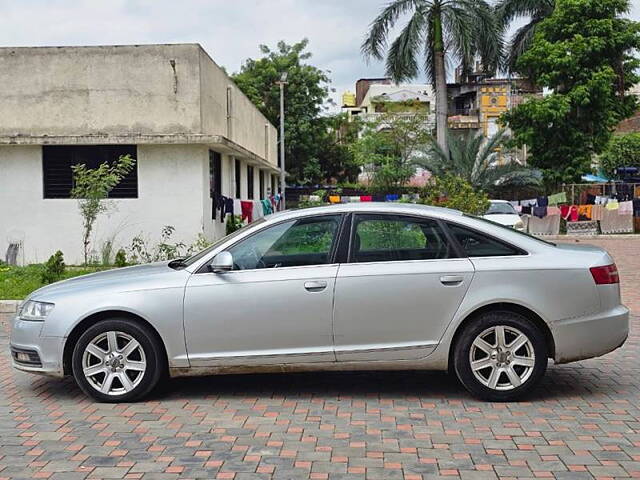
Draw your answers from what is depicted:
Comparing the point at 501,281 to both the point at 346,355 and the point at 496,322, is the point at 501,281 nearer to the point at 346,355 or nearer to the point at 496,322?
the point at 496,322

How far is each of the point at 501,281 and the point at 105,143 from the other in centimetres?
1358

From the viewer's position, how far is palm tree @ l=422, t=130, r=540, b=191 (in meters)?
35.1

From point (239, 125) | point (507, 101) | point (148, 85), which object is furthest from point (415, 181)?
point (148, 85)

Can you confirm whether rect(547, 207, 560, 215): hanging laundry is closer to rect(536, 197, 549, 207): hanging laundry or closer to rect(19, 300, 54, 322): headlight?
rect(536, 197, 549, 207): hanging laundry

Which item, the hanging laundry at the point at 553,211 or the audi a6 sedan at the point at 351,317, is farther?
the hanging laundry at the point at 553,211

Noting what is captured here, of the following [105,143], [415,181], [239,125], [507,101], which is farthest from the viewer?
[507,101]

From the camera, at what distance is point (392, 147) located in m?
47.7

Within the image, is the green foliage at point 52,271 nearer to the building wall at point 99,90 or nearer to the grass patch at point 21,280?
the grass patch at point 21,280

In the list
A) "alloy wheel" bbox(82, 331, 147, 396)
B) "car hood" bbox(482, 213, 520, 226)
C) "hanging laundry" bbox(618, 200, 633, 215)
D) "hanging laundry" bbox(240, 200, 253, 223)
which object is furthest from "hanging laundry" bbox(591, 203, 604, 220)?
"alloy wheel" bbox(82, 331, 147, 396)

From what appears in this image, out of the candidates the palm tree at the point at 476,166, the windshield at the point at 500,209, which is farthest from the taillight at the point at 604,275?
the palm tree at the point at 476,166

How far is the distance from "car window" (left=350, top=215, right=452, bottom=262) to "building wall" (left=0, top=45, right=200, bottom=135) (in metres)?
12.4

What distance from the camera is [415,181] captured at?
2157 inches

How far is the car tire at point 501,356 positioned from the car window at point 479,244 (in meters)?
0.50

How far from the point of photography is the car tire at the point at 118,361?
6.21 meters
